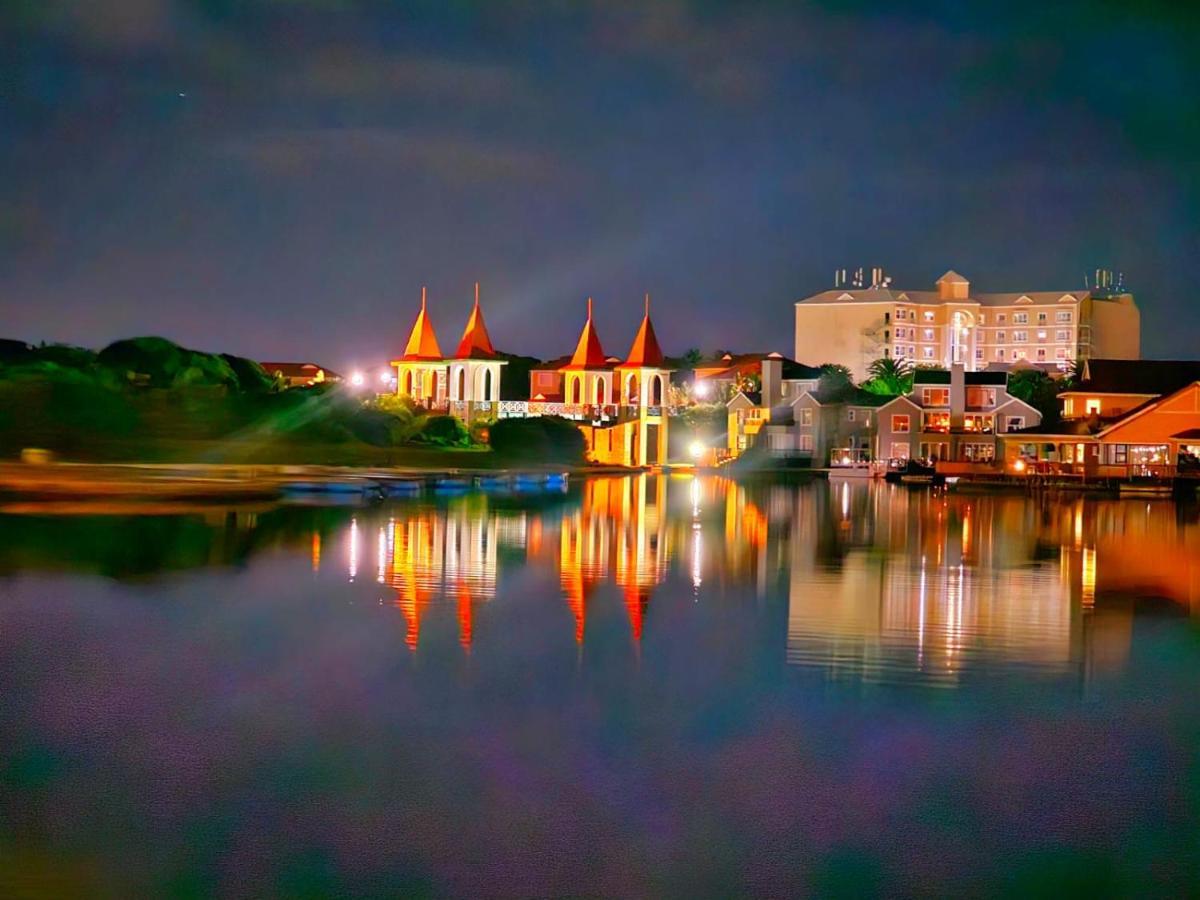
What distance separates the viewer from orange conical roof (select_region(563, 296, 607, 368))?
7488 centimetres

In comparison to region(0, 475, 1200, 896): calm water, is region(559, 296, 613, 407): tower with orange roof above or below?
above

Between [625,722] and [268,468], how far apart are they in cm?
3464

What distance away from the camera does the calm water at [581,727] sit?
7785 millimetres

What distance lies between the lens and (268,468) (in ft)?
145

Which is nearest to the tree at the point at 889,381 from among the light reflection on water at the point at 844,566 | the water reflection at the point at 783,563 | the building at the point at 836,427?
the building at the point at 836,427

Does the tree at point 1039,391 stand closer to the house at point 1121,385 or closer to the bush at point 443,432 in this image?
the house at point 1121,385

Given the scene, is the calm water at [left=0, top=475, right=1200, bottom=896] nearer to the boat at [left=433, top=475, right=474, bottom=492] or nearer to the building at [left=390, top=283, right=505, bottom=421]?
the boat at [left=433, top=475, right=474, bottom=492]

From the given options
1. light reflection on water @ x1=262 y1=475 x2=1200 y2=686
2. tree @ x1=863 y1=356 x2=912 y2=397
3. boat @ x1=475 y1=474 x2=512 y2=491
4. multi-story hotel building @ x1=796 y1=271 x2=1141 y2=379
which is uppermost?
multi-story hotel building @ x1=796 y1=271 x2=1141 y2=379

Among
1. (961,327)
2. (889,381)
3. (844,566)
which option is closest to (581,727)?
(844,566)

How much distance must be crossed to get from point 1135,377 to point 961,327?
4675 centimetres

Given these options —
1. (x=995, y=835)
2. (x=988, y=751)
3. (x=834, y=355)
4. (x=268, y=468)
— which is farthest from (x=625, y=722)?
(x=834, y=355)

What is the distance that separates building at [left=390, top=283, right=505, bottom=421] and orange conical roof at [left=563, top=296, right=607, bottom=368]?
416cm

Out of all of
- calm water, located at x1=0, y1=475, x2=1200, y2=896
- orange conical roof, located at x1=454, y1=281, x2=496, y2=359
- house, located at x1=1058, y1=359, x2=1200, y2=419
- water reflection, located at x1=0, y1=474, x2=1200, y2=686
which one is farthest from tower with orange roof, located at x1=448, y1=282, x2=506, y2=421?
calm water, located at x1=0, y1=475, x2=1200, y2=896

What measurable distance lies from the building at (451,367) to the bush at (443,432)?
9.09m
